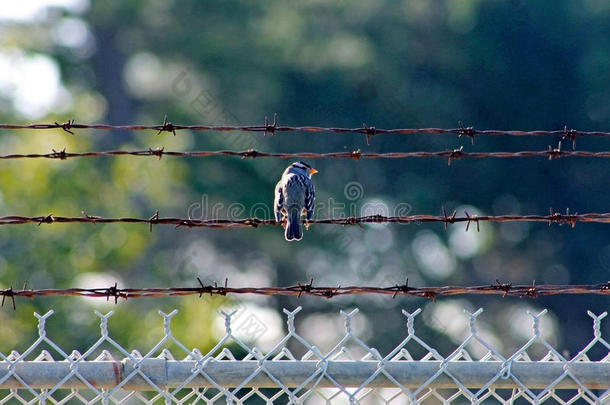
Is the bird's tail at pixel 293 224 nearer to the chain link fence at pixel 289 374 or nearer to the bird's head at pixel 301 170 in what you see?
the bird's head at pixel 301 170

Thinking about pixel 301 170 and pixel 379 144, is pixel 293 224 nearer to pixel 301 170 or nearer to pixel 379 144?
pixel 301 170

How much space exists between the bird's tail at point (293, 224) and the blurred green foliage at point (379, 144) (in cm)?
1434

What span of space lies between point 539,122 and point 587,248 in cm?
324

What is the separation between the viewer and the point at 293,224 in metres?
8.41

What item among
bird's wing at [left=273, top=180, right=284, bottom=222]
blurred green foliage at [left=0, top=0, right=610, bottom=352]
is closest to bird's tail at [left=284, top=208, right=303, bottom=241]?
bird's wing at [left=273, top=180, right=284, bottom=222]

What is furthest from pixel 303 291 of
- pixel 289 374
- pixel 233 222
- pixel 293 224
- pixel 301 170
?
pixel 301 170

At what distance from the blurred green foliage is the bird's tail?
1434cm

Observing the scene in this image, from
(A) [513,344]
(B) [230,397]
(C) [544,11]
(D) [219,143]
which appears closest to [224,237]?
(D) [219,143]

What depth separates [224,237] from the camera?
2583cm

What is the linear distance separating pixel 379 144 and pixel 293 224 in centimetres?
1639

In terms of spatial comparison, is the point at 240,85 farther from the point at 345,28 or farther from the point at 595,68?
the point at 595,68

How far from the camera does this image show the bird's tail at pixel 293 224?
8250mm

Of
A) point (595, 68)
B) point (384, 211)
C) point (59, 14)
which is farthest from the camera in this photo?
point (59, 14)

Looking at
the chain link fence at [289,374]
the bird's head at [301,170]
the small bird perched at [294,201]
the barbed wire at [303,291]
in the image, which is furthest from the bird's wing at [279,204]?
the chain link fence at [289,374]
